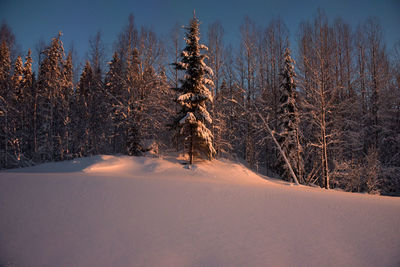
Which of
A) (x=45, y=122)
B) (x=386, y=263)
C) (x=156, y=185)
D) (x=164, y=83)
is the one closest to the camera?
(x=386, y=263)

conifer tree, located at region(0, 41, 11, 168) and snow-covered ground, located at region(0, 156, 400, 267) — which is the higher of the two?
conifer tree, located at region(0, 41, 11, 168)

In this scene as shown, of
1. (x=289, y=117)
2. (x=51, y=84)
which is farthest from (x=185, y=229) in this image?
(x=51, y=84)

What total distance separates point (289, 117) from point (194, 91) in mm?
8801

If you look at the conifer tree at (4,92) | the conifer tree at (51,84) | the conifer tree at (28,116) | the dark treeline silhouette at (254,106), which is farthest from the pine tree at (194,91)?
the conifer tree at (28,116)

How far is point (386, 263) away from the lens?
260cm

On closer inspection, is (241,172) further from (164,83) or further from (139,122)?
(164,83)

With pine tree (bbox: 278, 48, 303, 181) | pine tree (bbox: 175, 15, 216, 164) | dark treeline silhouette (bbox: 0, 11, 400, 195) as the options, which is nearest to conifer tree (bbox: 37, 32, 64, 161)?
dark treeline silhouette (bbox: 0, 11, 400, 195)

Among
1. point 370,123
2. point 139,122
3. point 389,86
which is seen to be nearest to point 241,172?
point 139,122

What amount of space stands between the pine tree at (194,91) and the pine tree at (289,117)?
23.1ft

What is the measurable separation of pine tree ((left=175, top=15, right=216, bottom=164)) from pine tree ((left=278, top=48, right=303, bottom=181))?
277 inches

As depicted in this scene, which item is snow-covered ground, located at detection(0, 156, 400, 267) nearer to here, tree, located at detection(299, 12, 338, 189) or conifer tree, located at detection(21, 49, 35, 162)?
tree, located at detection(299, 12, 338, 189)

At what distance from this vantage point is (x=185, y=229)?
3465mm

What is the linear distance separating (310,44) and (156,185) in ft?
60.8

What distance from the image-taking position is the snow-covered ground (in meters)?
2.75
